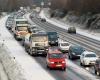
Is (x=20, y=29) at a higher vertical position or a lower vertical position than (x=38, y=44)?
lower

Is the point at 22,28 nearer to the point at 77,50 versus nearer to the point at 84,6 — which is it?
the point at 77,50

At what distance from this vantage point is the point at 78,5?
134m

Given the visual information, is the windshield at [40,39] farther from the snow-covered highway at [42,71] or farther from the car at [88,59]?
the car at [88,59]

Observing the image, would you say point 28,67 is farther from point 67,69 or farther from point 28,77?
point 28,77

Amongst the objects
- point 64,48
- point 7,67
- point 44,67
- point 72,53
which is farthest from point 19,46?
point 7,67

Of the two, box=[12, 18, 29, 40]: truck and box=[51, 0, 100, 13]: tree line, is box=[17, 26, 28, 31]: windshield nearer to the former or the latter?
box=[12, 18, 29, 40]: truck

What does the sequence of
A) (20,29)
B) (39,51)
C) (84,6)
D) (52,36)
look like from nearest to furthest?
(39,51) → (52,36) → (20,29) → (84,6)

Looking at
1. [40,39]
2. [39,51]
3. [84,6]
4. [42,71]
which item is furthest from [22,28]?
[84,6]

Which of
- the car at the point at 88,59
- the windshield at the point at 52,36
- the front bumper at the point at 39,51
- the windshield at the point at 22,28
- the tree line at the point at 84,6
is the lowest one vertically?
the tree line at the point at 84,6

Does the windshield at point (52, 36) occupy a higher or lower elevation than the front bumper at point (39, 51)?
lower

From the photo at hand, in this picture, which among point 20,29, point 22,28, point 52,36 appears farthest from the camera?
point 20,29

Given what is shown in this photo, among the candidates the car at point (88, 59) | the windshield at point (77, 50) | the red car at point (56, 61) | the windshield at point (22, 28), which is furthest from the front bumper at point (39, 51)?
the windshield at point (22, 28)

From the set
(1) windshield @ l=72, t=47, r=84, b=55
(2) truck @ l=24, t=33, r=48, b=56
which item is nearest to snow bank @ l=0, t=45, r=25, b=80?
(2) truck @ l=24, t=33, r=48, b=56

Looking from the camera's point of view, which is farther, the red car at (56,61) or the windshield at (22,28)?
the windshield at (22,28)
